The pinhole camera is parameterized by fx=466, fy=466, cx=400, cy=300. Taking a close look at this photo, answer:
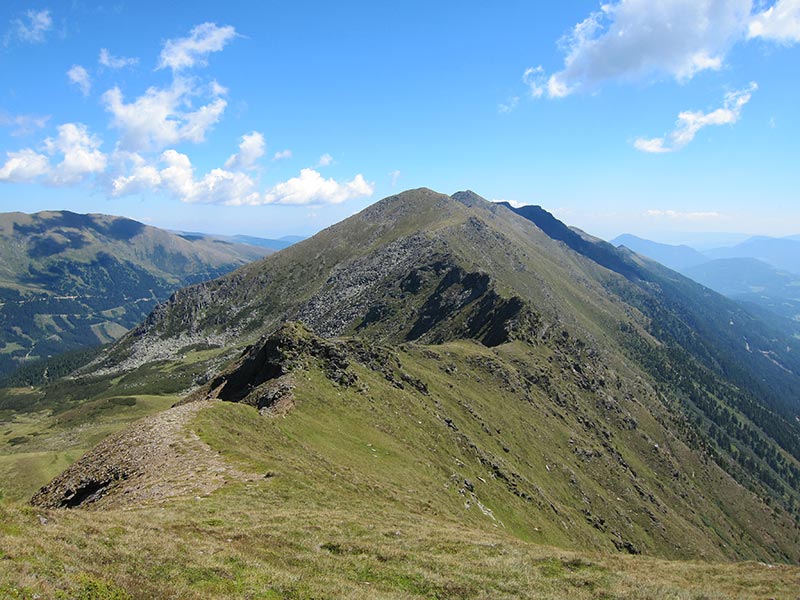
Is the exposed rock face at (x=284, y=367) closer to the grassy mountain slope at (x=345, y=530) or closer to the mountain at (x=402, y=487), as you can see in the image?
the mountain at (x=402, y=487)

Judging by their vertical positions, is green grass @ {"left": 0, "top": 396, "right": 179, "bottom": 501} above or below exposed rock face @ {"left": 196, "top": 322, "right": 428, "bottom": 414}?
below

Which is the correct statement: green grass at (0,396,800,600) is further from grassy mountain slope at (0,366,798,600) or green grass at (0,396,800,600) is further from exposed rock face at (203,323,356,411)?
exposed rock face at (203,323,356,411)

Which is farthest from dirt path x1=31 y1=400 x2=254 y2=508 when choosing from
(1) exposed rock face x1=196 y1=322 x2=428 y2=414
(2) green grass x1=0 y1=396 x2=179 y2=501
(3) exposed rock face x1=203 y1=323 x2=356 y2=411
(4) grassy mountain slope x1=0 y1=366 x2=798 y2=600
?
(2) green grass x1=0 y1=396 x2=179 y2=501

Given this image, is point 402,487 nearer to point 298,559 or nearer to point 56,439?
point 298,559

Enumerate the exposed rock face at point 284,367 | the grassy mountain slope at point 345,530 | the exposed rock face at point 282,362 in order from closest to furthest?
1. the grassy mountain slope at point 345,530
2. the exposed rock face at point 284,367
3. the exposed rock face at point 282,362

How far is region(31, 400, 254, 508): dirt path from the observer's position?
34562 millimetres

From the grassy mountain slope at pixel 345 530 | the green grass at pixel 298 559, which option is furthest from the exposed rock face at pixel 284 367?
the green grass at pixel 298 559

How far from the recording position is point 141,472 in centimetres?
3759

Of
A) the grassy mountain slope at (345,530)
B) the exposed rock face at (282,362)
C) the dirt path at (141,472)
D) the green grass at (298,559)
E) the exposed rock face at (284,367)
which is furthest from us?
the exposed rock face at (282,362)

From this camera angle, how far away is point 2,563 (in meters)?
16.1

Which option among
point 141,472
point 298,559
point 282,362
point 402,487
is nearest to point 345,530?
point 298,559

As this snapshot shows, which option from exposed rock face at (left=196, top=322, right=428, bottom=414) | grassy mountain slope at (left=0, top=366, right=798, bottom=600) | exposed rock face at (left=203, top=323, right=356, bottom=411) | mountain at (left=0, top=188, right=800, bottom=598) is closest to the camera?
grassy mountain slope at (left=0, top=366, right=798, bottom=600)

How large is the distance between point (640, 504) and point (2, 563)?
385ft

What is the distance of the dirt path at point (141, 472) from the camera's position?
34.6m
